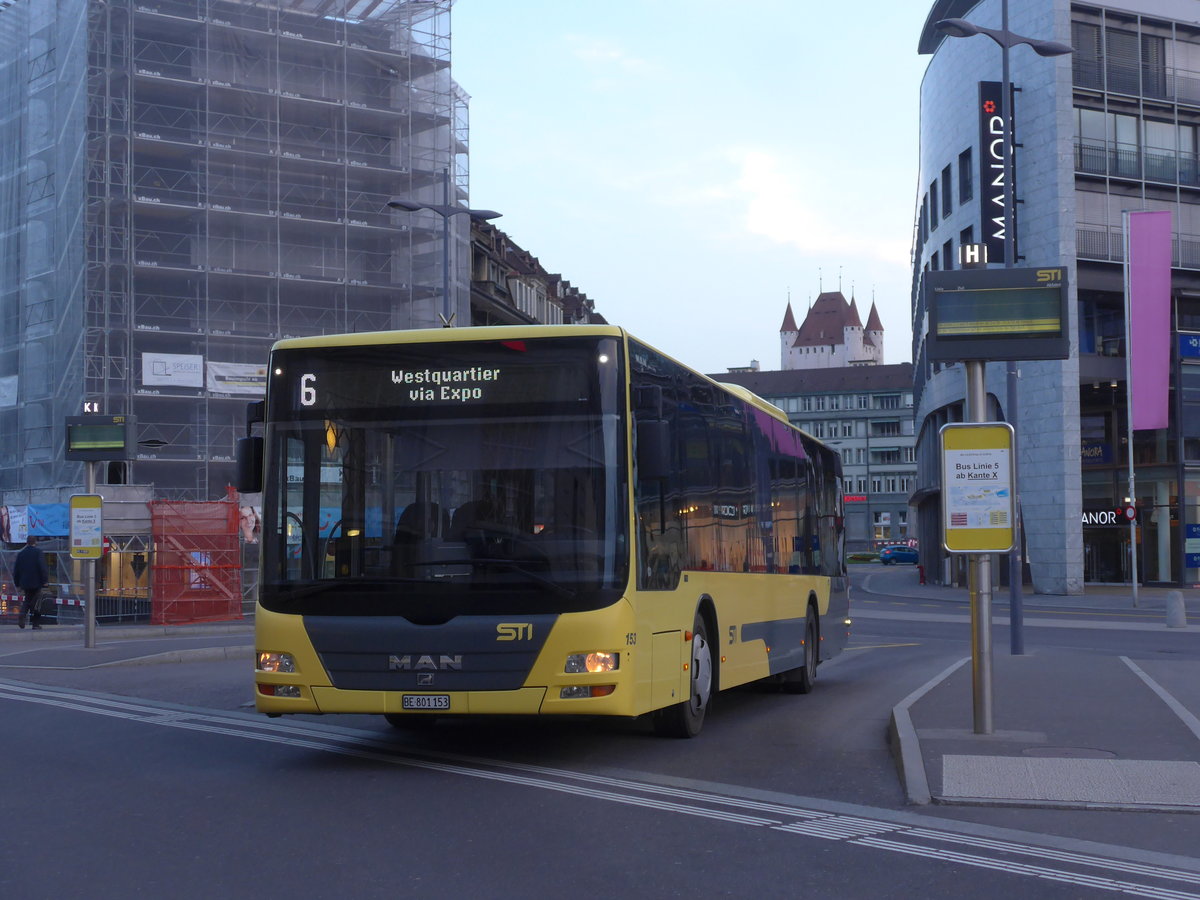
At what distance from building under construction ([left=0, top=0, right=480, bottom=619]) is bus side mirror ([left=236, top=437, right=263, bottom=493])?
1111 inches

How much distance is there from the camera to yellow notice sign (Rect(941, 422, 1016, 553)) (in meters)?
11.1

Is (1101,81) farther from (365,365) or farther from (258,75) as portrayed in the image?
(365,365)

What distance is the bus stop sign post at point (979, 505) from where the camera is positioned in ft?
36.3

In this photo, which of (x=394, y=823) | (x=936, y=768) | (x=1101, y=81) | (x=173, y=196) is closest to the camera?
(x=394, y=823)

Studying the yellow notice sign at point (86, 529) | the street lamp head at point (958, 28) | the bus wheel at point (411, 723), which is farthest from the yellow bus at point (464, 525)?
the yellow notice sign at point (86, 529)

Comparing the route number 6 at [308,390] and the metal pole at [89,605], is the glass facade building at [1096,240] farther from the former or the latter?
the route number 6 at [308,390]

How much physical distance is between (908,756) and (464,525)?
333 cm

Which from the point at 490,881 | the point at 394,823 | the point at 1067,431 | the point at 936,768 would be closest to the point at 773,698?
the point at 936,768

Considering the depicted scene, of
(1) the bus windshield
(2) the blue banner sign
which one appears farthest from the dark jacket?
(2) the blue banner sign

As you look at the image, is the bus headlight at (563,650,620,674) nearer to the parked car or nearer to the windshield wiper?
the windshield wiper

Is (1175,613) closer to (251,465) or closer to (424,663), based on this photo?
(424,663)

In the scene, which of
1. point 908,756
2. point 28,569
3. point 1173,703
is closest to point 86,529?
point 28,569

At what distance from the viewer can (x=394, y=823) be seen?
8.12 metres

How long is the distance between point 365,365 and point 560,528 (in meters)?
1.82
